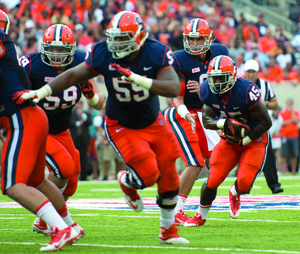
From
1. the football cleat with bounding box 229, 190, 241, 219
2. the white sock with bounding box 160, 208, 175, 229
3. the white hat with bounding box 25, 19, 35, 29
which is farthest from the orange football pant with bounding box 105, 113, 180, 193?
the white hat with bounding box 25, 19, 35, 29

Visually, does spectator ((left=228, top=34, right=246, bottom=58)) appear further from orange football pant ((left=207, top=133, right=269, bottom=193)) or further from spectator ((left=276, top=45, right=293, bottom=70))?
orange football pant ((left=207, top=133, right=269, bottom=193))

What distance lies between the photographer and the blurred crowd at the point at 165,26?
14.9 meters

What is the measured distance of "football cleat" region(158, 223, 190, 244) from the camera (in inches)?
153

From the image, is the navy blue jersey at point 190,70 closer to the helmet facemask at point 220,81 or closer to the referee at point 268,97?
the helmet facemask at point 220,81

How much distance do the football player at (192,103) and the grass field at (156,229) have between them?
0.59 metres

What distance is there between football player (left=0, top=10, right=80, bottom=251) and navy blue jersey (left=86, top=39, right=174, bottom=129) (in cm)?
57

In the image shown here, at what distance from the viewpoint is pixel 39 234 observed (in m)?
4.64

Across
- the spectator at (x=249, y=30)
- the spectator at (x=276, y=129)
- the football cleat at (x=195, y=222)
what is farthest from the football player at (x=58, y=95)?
the spectator at (x=249, y=30)

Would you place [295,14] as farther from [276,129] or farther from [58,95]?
[58,95]

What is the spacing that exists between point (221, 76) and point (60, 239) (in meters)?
2.26

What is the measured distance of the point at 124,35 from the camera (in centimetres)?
370

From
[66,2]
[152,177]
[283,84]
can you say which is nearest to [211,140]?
[152,177]

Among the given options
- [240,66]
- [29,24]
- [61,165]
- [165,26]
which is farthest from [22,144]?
[165,26]

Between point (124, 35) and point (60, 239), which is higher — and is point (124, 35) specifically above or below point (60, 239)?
above
